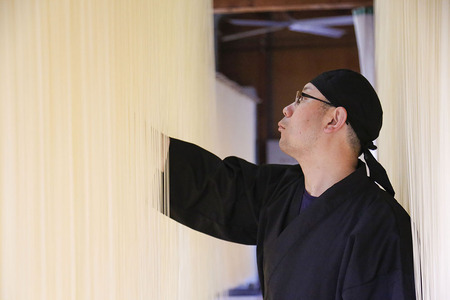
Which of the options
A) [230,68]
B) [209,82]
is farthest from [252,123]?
[209,82]

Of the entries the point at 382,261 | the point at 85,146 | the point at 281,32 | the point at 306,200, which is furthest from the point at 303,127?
the point at 281,32

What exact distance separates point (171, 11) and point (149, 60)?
155 millimetres

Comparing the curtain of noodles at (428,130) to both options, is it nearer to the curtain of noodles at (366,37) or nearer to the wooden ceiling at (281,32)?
the curtain of noodles at (366,37)

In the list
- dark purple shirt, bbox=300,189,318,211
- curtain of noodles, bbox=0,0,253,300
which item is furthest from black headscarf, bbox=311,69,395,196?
curtain of noodles, bbox=0,0,253,300

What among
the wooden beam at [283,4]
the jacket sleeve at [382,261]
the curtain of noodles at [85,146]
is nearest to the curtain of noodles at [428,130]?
the jacket sleeve at [382,261]

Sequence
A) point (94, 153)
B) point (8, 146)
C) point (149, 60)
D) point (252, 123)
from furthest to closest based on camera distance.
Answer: point (252, 123) → point (149, 60) → point (94, 153) → point (8, 146)

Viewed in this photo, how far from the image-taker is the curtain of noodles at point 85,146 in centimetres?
98

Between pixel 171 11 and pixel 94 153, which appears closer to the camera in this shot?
pixel 94 153

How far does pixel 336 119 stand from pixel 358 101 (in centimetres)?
7

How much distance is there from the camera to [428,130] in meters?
1.00

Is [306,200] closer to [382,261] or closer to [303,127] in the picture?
[303,127]

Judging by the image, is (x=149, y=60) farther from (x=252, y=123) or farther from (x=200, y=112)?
(x=252, y=123)

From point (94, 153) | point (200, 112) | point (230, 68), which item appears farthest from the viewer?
point (230, 68)

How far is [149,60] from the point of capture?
3.85 feet
